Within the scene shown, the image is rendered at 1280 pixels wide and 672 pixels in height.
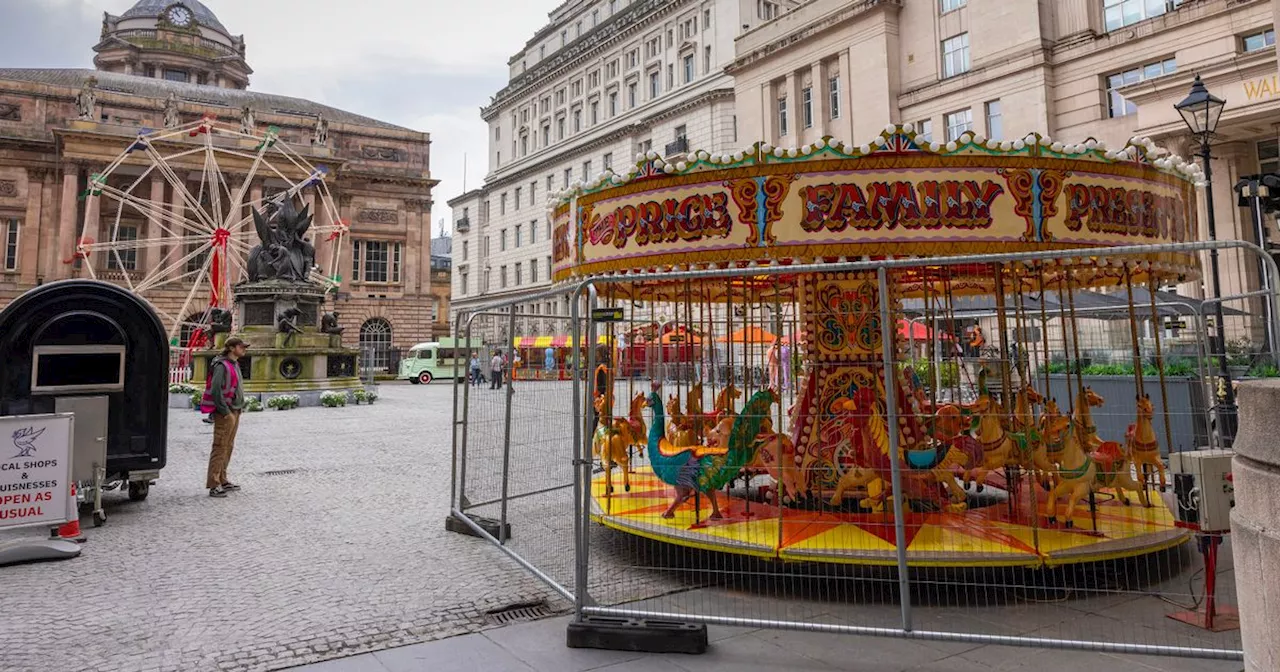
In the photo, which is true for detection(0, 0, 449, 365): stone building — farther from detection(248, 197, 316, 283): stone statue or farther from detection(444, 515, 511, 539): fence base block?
detection(444, 515, 511, 539): fence base block

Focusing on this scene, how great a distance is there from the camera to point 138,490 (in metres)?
8.84

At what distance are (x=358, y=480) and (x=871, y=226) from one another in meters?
8.23

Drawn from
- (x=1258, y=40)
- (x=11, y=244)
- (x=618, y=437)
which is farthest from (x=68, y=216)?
(x=1258, y=40)

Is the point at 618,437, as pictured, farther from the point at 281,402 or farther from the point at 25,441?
the point at 281,402

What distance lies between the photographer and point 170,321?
4916 cm

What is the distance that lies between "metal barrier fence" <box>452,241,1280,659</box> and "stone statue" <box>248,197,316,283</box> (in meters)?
22.1

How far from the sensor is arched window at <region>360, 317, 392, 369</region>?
58.2 meters

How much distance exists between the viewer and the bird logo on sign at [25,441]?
6695 millimetres

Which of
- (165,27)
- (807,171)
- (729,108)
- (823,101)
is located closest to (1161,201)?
(807,171)

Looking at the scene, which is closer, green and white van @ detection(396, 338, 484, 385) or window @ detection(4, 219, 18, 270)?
green and white van @ detection(396, 338, 484, 385)

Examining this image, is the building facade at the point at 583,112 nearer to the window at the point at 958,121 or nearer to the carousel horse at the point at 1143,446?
the window at the point at 958,121

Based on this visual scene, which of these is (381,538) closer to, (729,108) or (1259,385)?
(1259,385)

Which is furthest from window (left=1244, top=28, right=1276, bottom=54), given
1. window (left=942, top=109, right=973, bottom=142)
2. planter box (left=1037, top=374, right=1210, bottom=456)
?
planter box (left=1037, top=374, right=1210, bottom=456)

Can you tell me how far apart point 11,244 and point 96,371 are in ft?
187
